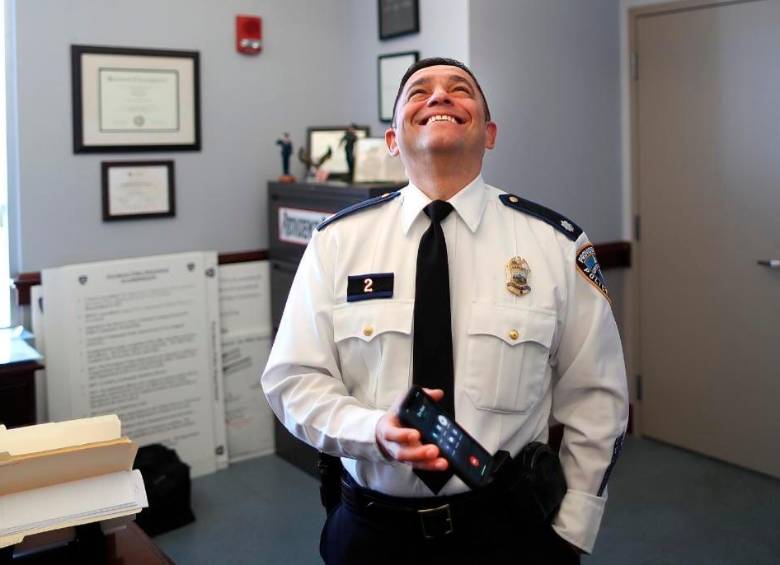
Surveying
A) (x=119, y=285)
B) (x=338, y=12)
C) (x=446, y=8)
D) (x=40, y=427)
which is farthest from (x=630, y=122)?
(x=40, y=427)

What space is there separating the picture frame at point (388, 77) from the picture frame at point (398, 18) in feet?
0.30

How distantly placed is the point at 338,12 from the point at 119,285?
160cm

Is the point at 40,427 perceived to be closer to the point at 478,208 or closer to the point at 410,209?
the point at 410,209

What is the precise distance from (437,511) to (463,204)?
57cm

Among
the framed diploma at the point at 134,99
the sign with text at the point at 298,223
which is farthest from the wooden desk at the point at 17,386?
the sign with text at the point at 298,223

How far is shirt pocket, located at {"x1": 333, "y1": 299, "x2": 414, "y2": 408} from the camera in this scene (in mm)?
1598

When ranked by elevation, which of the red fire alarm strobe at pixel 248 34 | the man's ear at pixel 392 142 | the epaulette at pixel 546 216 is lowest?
the epaulette at pixel 546 216

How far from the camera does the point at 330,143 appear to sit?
3.91m

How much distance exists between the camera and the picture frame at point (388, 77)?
3.71 metres

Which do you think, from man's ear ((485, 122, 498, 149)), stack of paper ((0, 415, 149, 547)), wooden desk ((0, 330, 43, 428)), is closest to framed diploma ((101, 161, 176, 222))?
wooden desk ((0, 330, 43, 428))

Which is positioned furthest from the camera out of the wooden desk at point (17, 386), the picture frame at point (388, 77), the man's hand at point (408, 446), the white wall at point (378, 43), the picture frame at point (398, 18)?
the picture frame at point (388, 77)

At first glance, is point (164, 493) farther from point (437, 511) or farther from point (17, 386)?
point (437, 511)

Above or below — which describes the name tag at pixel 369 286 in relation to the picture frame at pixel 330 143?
below

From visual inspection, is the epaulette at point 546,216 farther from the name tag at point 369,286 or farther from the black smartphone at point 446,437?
the black smartphone at point 446,437
